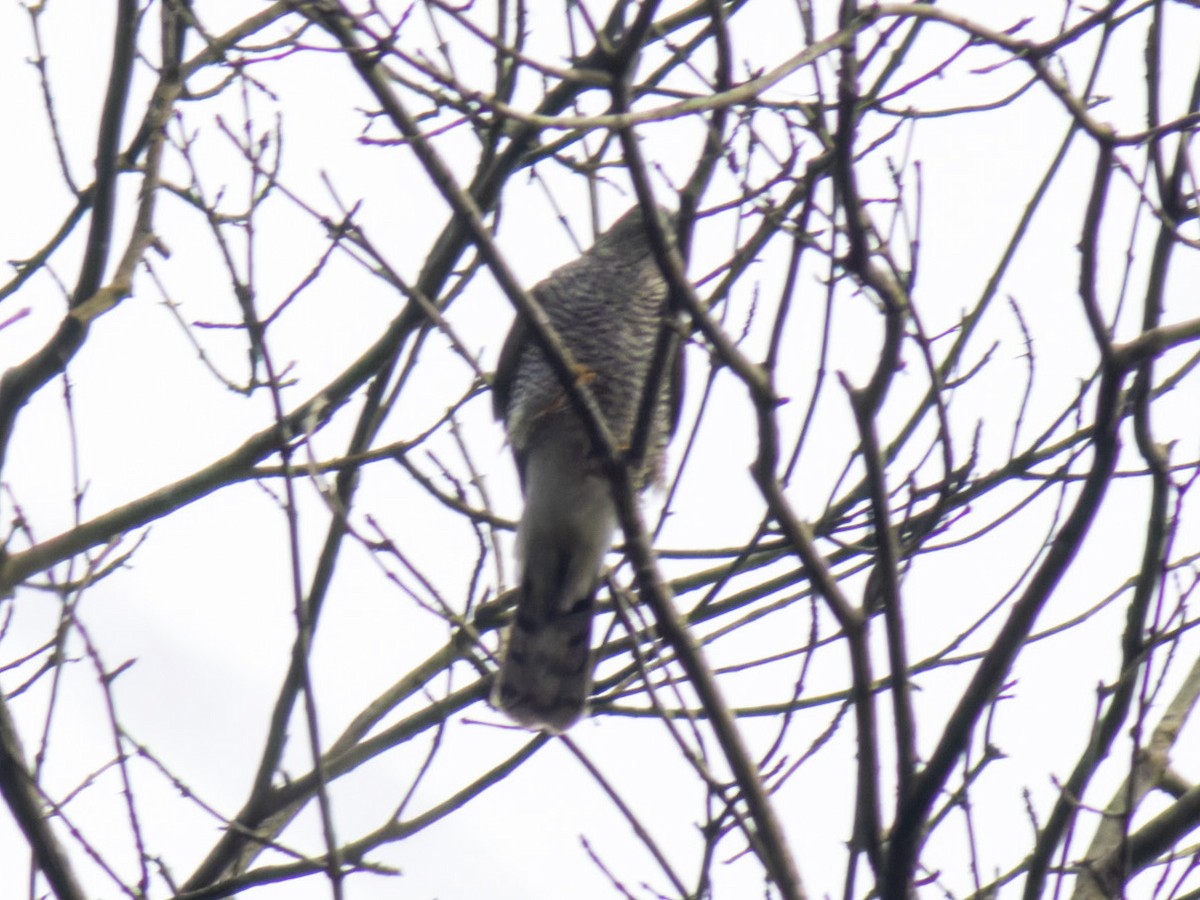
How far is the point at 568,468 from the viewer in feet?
15.3

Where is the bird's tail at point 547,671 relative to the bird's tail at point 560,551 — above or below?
below

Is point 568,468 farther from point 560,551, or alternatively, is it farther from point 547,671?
point 547,671

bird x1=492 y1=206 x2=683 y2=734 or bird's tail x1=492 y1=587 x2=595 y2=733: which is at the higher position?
Result: bird x1=492 y1=206 x2=683 y2=734

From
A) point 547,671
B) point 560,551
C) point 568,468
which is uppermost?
point 568,468

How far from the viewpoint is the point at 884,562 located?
2150 mm

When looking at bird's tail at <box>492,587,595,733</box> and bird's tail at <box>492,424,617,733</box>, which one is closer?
bird's tail at <box>492,587,595,733</box>

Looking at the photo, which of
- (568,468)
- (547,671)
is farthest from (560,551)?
(547,671)

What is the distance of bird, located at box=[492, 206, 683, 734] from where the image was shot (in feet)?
14.4

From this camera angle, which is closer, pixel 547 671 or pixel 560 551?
pixel 547 671

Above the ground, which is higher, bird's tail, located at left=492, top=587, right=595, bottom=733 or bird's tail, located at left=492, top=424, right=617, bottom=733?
bird's tail, located at left=492, top=424, right=617, bottom=733

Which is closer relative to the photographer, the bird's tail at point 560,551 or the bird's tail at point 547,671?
the bird's tail at point 547,671

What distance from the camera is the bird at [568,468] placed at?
4.40 m

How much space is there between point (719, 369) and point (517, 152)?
1379mm

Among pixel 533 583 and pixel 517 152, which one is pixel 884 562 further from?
pixel 533 583
